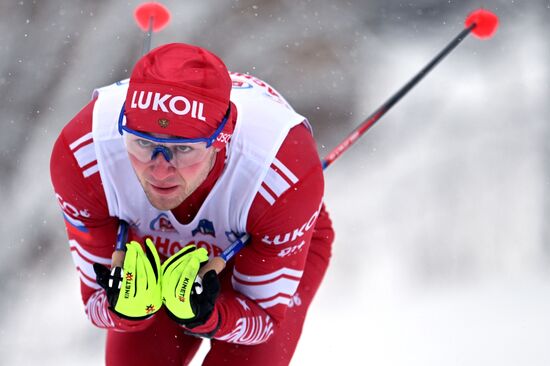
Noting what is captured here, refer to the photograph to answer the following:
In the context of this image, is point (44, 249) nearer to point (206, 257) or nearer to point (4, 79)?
point (4, 79)

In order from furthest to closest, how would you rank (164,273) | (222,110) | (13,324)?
(13,324) → (164,273) → (222,110)

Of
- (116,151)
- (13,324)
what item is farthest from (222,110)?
(13,324)

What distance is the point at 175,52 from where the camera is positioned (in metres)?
2.23

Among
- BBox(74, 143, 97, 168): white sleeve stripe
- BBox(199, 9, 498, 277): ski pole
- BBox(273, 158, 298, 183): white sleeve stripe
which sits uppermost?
BBox(199, 9, 498, 277): ski pole

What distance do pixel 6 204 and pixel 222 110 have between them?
3.10 m

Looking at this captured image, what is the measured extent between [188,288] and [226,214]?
0.87 ft

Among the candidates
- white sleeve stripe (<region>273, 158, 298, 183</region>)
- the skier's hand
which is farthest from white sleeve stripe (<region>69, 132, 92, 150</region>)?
white sleeve stripe (<region>273, 158, 298, 183</region>)

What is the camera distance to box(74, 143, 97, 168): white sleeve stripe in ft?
7.87

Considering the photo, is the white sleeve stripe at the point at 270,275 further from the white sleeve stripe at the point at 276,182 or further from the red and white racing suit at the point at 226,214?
the white sleeve stripe at the point at 276,182

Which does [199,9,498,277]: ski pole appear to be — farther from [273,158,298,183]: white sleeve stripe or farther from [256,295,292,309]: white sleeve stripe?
[273,158,298,183]: white sleeve stripe

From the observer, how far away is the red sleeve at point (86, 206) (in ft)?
7.89

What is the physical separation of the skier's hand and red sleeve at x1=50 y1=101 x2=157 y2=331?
9.6 inches

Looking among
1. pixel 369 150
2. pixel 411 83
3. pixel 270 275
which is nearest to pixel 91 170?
pixel 270 275

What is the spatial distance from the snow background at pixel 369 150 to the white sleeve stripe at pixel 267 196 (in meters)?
2.18
